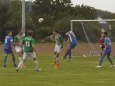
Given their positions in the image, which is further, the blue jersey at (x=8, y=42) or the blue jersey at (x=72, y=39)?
the blue jersey at (x=72, y=39)

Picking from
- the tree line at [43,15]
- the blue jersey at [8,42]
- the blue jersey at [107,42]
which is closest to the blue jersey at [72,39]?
the blue jersey at [8,42]

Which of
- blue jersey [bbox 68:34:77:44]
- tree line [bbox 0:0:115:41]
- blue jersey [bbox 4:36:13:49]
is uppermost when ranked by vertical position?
blue jersey [bbox 4:36:13:49]

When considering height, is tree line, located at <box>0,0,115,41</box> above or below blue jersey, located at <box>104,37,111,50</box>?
below

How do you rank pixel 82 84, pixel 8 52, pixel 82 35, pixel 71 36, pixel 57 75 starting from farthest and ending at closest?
1. pixel 82 35
2. pixel 71 36
3. pixel 8 52
4. pixel 57 75
5. pixel 82 84

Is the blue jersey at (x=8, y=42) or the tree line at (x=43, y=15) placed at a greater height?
the blue jersey at (x=8, y=42)

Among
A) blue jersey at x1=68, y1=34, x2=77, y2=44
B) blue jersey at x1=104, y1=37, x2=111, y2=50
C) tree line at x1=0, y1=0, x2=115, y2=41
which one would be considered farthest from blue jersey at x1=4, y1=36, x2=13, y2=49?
tree line at x1=0, y1=0, x2=115, y2=41

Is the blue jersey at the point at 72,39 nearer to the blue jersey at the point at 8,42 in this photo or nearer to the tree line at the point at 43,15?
the blue jersey at the point at 8,42

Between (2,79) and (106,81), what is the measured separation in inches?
155

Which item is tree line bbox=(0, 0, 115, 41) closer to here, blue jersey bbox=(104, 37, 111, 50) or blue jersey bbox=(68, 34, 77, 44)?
blue jersey bbox=(68, 34, 77, 44)

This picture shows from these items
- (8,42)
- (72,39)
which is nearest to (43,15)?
(72,39)

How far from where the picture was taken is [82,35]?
42.3 m

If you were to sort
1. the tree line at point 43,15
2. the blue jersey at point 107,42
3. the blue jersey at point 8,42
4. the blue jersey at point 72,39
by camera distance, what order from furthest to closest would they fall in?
1. the tree line at point 43,15
2. the blue jersey at point 72,39
3. the blue jersey at point 8,42
4. the blue jersey at point 107,42

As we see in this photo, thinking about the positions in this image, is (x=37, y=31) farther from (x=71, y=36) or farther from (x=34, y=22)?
(x=71, y=36)

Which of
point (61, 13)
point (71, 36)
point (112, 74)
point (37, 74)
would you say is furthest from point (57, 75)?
point (61, 13)
